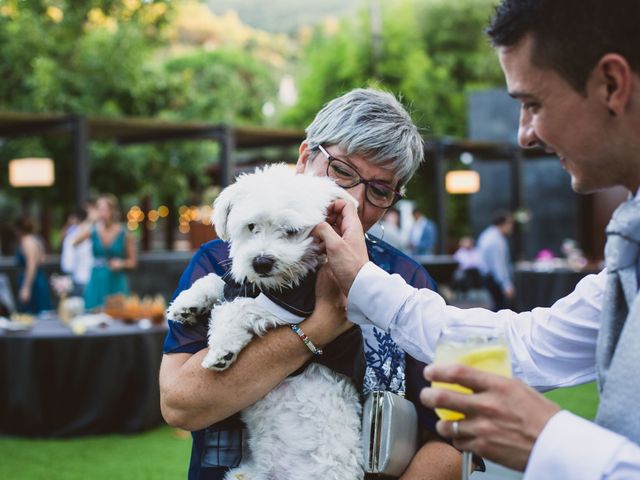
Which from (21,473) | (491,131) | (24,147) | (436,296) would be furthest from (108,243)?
(491,131)

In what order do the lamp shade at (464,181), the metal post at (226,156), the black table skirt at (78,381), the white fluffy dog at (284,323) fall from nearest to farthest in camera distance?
the white fluffy dog at (284,323)
the black table skirt at (78,381)
the metal post at (226,156)
the lamp shade at (464,181)

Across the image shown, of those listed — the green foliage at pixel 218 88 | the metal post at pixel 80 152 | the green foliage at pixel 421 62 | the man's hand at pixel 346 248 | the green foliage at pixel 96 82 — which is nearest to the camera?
the man's hand at pixel 346 248

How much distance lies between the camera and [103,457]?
623 centimetres

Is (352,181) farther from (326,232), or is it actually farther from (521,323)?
(521,323)

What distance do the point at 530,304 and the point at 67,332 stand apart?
9.33 m

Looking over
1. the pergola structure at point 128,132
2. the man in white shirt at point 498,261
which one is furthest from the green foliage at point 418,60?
the man in white shirt at point 498,261

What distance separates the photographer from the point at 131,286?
1552cm

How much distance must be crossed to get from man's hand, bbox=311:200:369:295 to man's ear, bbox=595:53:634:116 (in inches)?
27.4

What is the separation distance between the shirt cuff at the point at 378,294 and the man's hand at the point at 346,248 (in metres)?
0.05

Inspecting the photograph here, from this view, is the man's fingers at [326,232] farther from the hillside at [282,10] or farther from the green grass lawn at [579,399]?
the hillside at [282,10]

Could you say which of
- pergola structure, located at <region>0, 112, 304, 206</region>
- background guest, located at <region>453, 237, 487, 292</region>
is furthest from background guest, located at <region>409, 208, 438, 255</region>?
pergola structure, located at <region>0, 112, 304, 206</region>

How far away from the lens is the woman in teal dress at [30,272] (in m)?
11.4

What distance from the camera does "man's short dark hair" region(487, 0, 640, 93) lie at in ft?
4.05

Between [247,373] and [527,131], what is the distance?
89 cm
